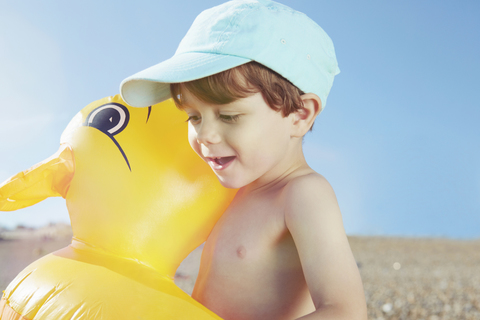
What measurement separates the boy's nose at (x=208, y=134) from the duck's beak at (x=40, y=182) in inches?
21.7

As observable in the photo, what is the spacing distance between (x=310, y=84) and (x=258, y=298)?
0.65 meters

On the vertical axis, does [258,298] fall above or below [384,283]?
above

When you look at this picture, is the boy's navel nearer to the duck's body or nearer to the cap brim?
the duck's body

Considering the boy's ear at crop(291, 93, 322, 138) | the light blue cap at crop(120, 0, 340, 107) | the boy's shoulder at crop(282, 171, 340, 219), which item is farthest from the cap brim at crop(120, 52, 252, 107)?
the boy's shoulder at crop(282, 171, 340, 219)

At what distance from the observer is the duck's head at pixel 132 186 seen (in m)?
1.32

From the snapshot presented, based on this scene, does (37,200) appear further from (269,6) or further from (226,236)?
(269,6)

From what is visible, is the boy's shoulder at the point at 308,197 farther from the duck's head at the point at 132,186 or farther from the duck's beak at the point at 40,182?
the duck's beak at the point at 40,182

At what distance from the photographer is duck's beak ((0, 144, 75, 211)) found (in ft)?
4.41

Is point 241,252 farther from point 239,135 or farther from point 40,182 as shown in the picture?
point 40,182

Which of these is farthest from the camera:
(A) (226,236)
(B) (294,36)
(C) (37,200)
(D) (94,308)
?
(C) (37,200)

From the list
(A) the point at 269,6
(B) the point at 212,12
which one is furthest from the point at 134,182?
(A) the point at 269,6

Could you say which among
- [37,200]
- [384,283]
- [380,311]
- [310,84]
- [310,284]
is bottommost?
[384,283]

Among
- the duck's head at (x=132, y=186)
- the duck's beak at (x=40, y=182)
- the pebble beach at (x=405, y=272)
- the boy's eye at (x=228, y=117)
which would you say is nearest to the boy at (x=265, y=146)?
the boy's eye at (x=228, y=117)

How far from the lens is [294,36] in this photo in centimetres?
116
